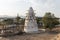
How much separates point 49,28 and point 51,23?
5.84 feet

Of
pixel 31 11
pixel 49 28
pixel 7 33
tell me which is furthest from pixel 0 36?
pixel 49 28

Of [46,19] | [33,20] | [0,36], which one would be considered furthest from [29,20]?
[0,36]

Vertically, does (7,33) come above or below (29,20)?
below

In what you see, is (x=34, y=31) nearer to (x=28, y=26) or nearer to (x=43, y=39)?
(x=28, y=26)

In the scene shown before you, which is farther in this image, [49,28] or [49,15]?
[49,15]

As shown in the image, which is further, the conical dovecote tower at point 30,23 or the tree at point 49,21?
the tree at point 49,21

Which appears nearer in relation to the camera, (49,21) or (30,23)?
(30,23)

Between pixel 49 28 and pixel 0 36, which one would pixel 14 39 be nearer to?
pixel 0 36

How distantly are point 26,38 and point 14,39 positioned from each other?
2744 mm

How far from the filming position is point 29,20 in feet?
151

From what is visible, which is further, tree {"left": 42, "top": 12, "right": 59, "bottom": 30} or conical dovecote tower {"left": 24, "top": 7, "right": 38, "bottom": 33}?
tree {"left": 42, "top": 12, "right": 59, "bottom": 30}

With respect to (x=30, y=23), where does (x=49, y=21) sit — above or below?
above

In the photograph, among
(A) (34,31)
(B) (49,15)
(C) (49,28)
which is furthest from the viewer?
(B) (49,15)

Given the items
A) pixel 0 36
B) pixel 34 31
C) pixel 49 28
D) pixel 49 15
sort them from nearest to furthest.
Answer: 1. pixel 0 36
2. pixel 34 31
3. pixel 49 28
4. pixel 49 15
